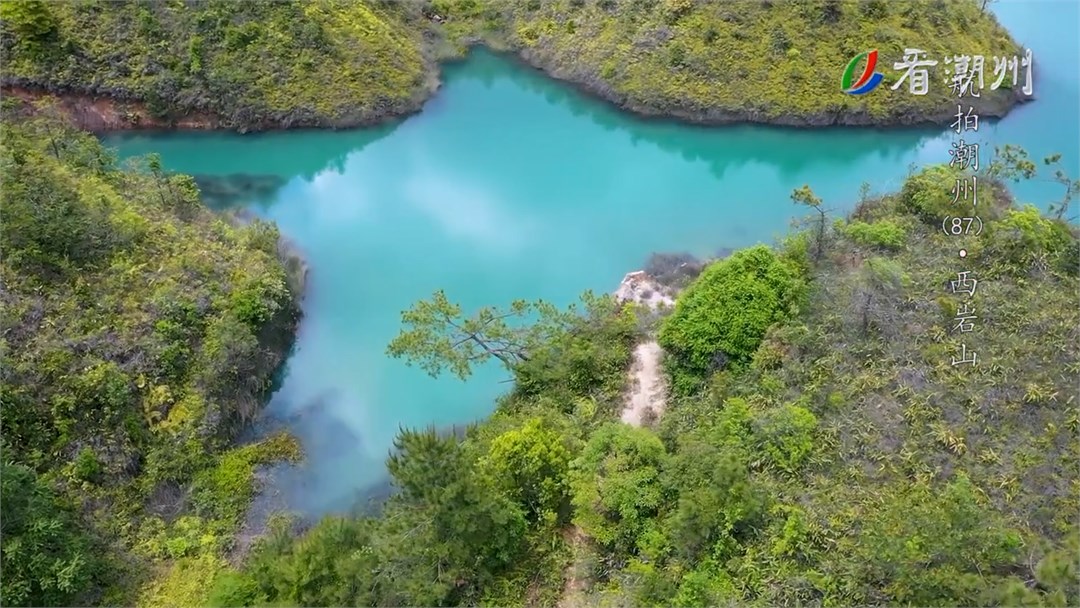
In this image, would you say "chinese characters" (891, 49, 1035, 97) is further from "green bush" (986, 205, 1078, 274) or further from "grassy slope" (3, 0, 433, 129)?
"grassy slope" (3, 0, 433, 129)

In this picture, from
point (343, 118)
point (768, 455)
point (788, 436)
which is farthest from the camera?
point (343, 118)

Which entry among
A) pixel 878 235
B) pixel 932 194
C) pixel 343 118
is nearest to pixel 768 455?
pixel 878 235

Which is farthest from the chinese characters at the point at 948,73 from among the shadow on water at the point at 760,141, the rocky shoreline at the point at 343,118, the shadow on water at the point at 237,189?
the shadow on water at the point at 237,189

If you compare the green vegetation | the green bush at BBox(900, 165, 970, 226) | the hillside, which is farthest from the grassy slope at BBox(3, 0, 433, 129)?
the green bush at BBox(900, 165, 970, 226)

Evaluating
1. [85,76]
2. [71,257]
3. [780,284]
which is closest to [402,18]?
[85,76]

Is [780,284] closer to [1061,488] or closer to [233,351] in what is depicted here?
[1061,488]

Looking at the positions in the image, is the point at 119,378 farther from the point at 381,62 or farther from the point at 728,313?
the point at 381,62
